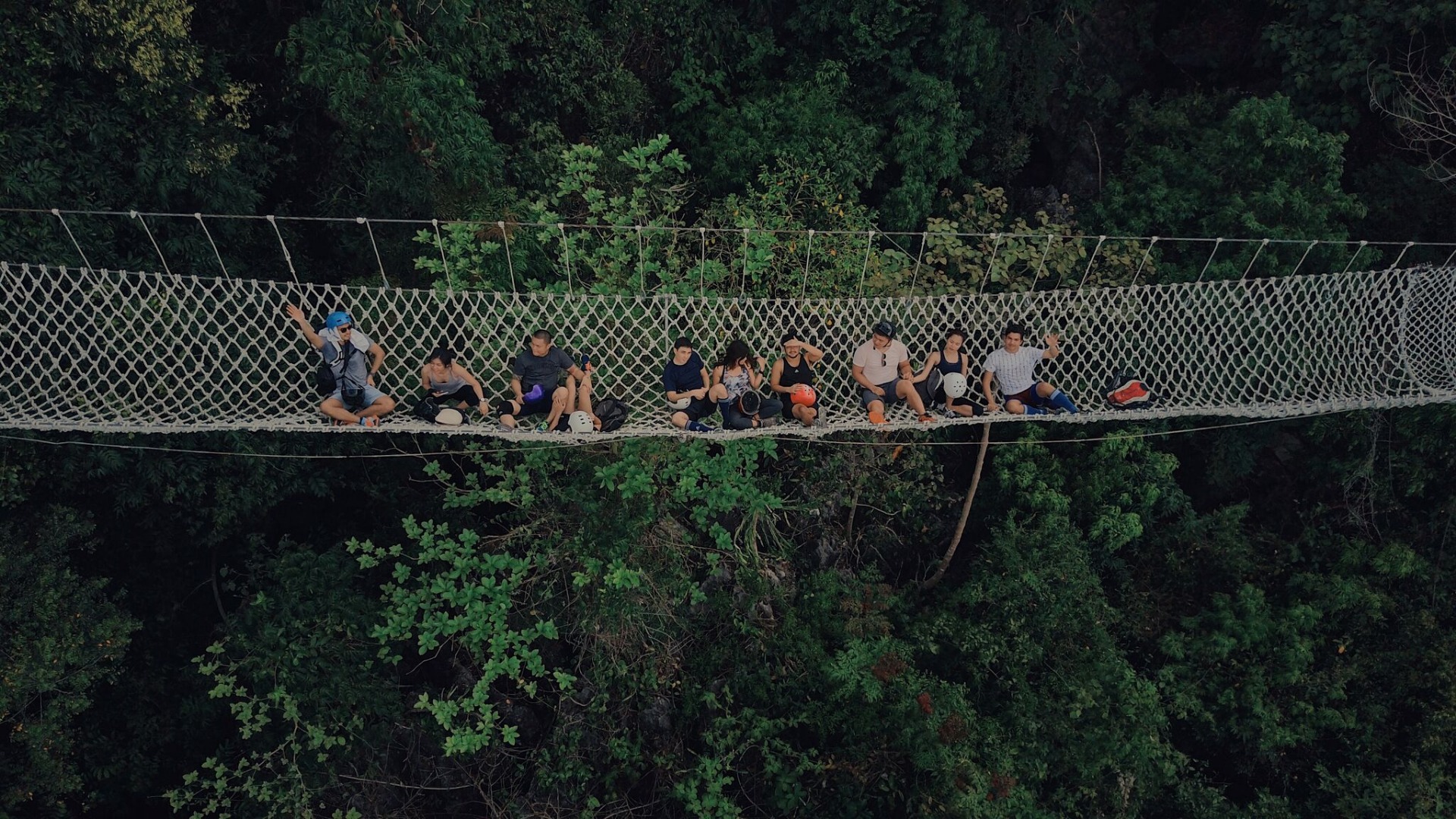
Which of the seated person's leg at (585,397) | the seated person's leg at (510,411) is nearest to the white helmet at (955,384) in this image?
the seated person's leg at (585,397)

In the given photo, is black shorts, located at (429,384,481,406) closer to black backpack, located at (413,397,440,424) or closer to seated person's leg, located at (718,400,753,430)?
black backpack, located at (413,397,440,424)

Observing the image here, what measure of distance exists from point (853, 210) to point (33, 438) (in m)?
3.81

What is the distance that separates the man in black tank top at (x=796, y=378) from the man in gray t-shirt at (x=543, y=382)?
2.52 ft

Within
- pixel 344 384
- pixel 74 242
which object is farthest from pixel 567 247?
pixel 74 242

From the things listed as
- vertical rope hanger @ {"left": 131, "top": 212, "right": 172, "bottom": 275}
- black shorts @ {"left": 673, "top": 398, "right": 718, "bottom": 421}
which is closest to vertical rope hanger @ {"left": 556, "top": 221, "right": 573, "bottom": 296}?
black shorts @ {"left": 673, "top": 398, "right": 718, "bottom": 421}

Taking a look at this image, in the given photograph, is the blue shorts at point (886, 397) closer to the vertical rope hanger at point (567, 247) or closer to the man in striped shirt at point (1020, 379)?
the man in striped shirt at point (1020, 379)

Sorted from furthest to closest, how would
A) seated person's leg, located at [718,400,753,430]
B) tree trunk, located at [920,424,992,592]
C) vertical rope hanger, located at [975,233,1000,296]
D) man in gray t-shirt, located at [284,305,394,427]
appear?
1. tree trunk, located at [920,424,992,592]
2. vertical rope hanger, located at [975,233,1000,296]
3. seated person's leg, located at [718,400,753,430]
4. man in gray t-shirt, located at [284,305,394,427]

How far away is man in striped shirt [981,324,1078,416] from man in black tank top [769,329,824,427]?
2.52 ft

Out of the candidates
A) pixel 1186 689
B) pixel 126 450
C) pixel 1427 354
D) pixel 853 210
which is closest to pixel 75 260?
pixel 126 450

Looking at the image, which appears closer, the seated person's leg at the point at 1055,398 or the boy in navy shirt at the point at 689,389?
the boy in navy shirt at the point at 689,389

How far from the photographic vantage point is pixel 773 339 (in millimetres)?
4629

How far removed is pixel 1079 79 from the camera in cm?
623

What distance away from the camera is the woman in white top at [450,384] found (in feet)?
12.7

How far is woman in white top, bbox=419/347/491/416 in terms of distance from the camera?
12.7 ft
